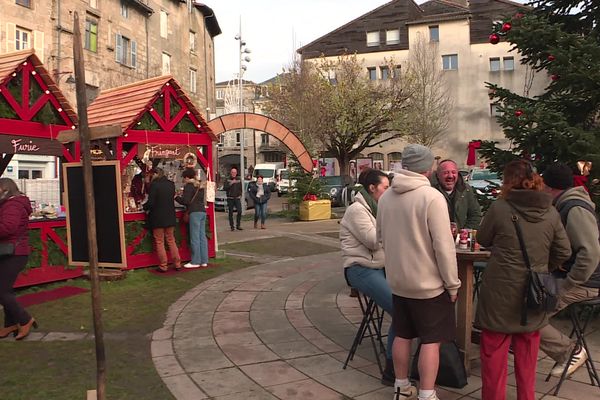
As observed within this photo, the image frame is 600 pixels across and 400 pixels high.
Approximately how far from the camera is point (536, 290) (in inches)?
126

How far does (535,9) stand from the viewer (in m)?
6.30

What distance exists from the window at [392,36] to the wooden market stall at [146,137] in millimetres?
37109

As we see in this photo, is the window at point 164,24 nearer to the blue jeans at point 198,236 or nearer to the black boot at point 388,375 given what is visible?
the blue jeans at point 198,236

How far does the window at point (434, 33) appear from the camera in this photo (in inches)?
1617

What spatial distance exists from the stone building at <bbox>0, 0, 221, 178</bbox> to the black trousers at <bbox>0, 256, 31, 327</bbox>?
64.8 feet

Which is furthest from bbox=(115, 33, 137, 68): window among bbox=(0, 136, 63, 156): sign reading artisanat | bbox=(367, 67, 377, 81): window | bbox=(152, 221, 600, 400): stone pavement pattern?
bbox=(152, 221, 600, 400): stone pavement pattern

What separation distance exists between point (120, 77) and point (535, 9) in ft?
87.5

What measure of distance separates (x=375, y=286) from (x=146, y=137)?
598cm

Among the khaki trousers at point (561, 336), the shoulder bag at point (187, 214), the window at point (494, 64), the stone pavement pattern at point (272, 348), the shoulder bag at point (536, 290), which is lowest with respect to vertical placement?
the stone pavement pattern at point (272, 348)

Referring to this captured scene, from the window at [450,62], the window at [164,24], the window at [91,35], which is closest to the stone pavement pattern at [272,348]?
the window at [91,35]

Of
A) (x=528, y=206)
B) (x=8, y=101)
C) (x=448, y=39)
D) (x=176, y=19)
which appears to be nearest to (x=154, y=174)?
(x=8, y=101)

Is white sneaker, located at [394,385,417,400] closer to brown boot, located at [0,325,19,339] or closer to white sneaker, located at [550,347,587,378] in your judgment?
white sneaker, located at [550,347,587,378]

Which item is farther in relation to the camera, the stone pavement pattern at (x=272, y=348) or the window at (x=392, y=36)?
the window at (x=392, y=36)

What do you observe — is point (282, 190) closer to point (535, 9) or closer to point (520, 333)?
point (535, 9)
